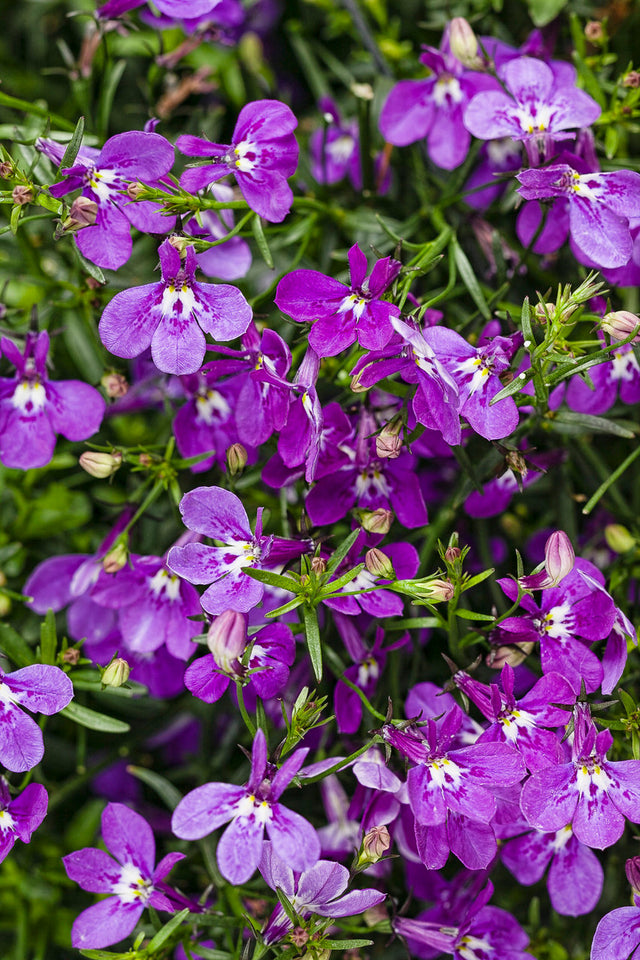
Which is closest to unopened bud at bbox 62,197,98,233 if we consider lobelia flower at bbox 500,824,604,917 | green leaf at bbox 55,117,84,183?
green leaf at bbox 55,117,84,183

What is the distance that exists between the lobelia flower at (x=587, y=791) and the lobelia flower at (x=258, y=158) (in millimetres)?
556

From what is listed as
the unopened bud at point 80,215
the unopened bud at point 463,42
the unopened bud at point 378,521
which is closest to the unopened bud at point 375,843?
the unopened bud at point 378,521

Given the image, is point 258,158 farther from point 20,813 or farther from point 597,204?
point 20,813

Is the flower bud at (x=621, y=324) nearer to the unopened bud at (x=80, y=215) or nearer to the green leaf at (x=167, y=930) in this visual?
the unopened bud at (x=80, y=215)

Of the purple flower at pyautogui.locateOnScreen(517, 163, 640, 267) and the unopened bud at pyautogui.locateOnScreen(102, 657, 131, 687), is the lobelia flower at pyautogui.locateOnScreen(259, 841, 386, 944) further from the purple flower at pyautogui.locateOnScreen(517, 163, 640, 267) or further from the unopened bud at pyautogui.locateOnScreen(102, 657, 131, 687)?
the purple flower at pyautogui.locateOnScreen(517, 163, 640, 267)

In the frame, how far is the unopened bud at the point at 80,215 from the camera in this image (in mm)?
821

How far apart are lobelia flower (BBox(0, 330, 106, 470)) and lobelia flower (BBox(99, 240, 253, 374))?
0.15 metres

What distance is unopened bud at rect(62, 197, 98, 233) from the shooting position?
32.3 inches

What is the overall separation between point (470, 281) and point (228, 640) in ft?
1.54

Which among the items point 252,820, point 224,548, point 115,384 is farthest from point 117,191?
point 252,820

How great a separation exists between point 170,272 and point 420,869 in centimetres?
67

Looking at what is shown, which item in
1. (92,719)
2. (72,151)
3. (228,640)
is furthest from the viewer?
(92,719)

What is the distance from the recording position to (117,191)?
2.93 feet

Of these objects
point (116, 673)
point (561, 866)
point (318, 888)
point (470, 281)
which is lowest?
point (561, 866)
